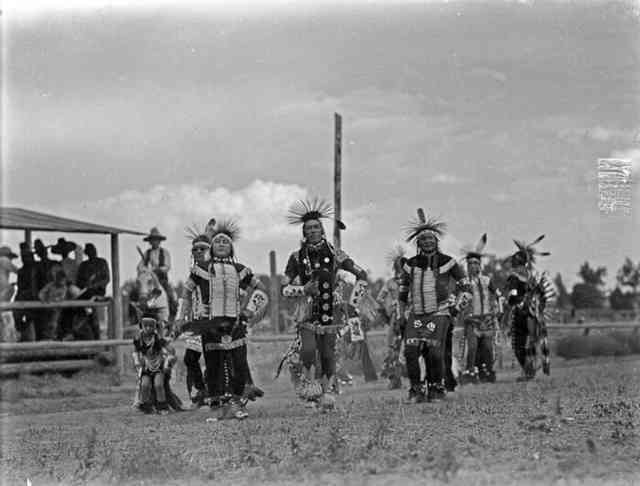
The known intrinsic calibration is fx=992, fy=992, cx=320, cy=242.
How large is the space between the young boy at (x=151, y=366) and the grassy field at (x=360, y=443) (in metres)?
0.30

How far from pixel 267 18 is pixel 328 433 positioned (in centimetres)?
427

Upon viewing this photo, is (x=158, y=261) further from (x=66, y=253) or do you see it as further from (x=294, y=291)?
(x=294, y=291)

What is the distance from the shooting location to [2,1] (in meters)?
9.54

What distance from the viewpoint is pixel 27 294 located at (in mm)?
15219

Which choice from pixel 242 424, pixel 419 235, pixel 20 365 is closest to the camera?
pixel 242 424

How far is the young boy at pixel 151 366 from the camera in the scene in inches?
435

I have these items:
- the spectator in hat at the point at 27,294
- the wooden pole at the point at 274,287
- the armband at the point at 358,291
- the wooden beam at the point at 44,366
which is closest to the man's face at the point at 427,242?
the armband at the point at 358,291

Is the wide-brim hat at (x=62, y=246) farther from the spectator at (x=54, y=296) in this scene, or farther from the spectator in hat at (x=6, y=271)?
the spectator in hat at (x=6, y=271)

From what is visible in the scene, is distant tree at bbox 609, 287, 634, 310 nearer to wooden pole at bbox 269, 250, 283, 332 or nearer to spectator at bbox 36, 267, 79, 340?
wooden pole at bbox 269, 250, 283, 332

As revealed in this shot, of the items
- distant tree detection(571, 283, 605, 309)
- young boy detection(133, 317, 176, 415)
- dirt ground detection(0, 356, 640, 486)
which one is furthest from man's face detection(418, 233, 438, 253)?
distant tree detection(571, 283, 605, 309)

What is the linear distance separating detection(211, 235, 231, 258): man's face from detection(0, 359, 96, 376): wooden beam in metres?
5.86

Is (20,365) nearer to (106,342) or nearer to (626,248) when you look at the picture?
(106,342)

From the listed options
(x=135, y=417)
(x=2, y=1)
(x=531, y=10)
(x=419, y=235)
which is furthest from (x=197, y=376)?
(x=531, y=10)

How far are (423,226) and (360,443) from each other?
3399mm
